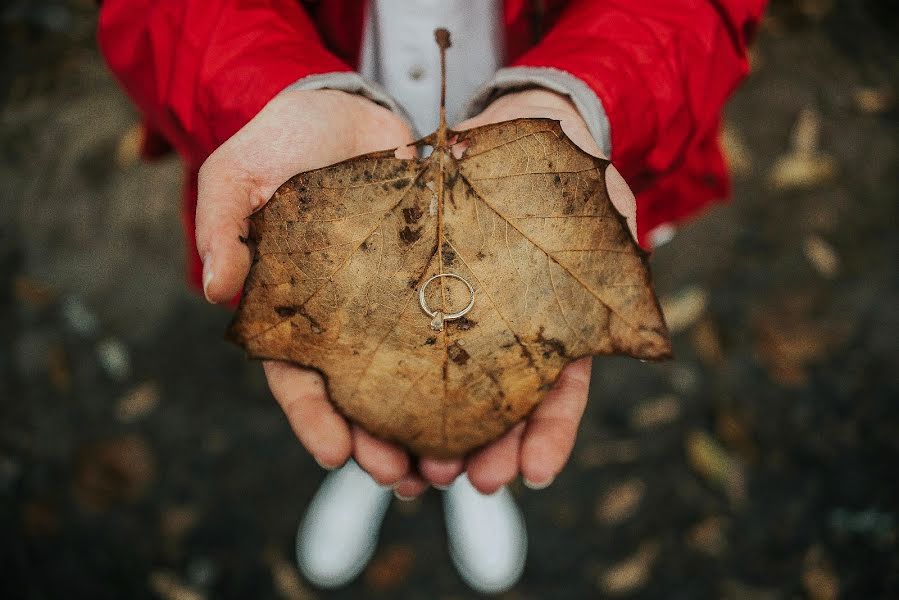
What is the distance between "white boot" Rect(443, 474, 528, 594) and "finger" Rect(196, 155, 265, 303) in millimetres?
1258

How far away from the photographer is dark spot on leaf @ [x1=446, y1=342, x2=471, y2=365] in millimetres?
1111

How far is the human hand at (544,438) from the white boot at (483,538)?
2.91 feet

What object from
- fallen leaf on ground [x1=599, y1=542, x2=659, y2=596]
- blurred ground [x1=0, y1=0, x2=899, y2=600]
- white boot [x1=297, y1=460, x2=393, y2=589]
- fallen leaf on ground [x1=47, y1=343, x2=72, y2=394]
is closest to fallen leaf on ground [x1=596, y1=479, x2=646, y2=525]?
blurred ground [x1=0, y1=0, x2=899, y2=600]

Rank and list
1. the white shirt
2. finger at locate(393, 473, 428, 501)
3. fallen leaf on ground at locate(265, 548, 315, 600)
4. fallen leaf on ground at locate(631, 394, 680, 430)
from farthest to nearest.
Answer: fallen leaf on ground at locate(631, 394, 680, 430), fallen leaf on ground at locate(265, 548, 315, 600), the white shirt, finger at locate(393, 473, 428, 501)

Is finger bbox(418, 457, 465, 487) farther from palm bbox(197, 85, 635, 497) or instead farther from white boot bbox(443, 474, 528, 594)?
white boot bbox(443, 474, 528, 594)

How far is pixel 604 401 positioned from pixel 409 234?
1.53 m

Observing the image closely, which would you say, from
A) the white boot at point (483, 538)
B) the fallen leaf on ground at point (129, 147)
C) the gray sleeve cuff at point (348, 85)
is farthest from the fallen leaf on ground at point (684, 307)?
the fallen leaf on ground at point (129, 147)

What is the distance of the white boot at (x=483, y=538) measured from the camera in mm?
2162

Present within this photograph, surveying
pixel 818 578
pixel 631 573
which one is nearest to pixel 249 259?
pixel 631 573

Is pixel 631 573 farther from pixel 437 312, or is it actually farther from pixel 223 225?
pixel 223 225

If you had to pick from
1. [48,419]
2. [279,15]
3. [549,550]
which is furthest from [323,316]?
[48,419]

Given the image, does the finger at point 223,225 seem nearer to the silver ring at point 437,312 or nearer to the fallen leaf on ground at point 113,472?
the silver ring at point 437,312

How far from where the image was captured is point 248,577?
2.28m

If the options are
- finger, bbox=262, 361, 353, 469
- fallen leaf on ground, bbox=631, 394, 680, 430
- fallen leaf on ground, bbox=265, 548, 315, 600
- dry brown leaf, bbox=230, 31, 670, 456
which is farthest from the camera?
fallen leaf on ground, bbox=631, 394, 680, 430
